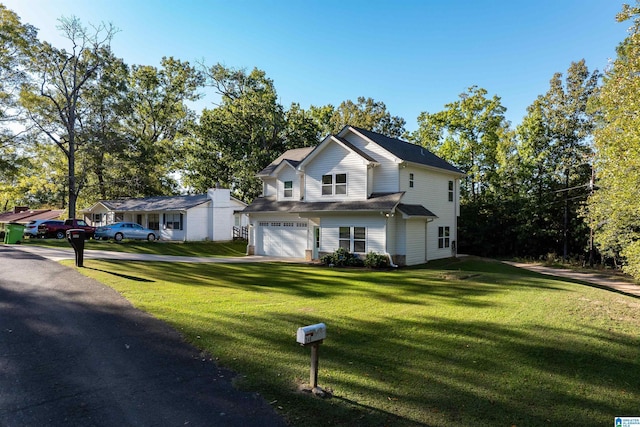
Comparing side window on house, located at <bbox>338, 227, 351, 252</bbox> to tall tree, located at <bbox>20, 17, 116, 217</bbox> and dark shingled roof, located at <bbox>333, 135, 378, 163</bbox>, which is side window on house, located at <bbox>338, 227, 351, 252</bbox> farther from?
tall tree, located at <bbox>20, 17, 116, 217</bbox>

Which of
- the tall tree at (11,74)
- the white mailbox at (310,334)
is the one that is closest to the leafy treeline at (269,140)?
the tall tree at (11,74)

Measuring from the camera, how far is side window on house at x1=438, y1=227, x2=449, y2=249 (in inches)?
971

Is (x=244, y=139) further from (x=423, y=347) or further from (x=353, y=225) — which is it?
(x=423, y=347)

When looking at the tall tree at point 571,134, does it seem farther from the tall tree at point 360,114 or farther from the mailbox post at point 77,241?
the mailbox post at point 77,241

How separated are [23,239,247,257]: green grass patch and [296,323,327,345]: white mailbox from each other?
21.4m

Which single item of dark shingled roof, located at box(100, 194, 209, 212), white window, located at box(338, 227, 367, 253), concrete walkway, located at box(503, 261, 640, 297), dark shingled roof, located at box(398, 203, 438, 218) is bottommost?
concrete walkway, located at box(503, 261, 640, 297)

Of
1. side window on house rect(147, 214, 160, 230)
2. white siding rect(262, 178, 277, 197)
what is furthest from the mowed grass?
side window on house rect(147, 214, 160, 230)

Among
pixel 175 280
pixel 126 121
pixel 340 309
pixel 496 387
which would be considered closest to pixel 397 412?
pixel 496 387

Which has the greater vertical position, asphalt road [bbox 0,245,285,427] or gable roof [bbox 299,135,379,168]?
gable roof [bbox 299,135,379,168]

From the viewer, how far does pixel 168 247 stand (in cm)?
2761

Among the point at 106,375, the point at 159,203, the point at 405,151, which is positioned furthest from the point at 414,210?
A: the point at 159,203

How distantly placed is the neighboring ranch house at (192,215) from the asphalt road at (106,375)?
2331 cm

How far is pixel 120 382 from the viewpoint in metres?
5.23

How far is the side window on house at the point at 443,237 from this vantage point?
24.7 m
